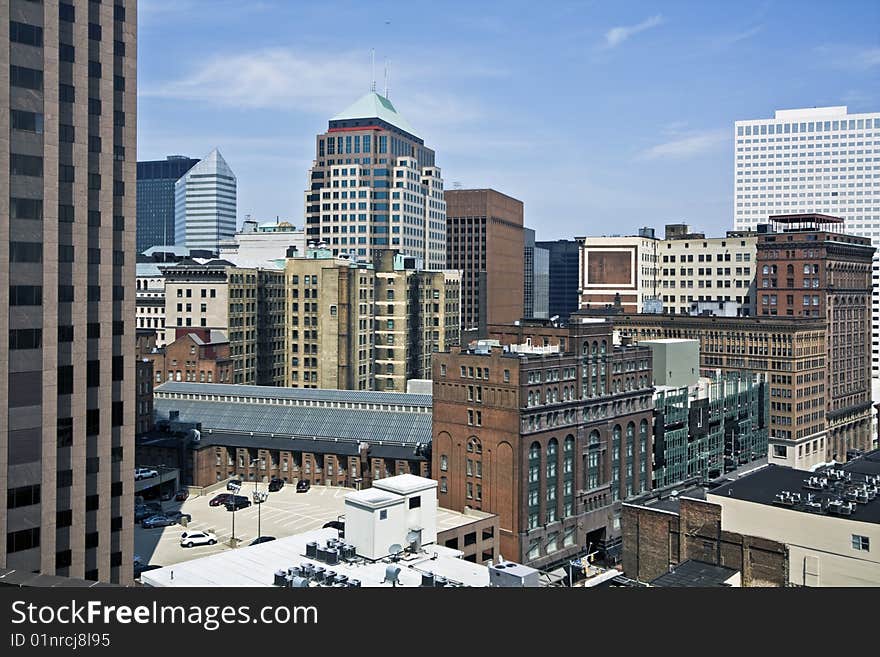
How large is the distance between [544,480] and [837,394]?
311 feet

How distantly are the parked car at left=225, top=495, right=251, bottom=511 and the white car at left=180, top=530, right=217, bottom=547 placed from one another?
39.5ft

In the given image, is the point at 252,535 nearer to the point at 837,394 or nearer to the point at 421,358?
the point at 421,358

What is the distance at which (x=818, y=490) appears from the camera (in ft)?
Result: 213

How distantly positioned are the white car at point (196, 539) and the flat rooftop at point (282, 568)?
23.2 meters

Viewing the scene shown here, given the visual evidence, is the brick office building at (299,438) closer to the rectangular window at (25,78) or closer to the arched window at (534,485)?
the arched window at (534,485)

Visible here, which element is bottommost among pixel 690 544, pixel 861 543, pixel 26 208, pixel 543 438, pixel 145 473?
pixel 145 473

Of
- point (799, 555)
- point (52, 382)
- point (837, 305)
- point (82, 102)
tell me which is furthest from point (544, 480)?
point (837, 305)

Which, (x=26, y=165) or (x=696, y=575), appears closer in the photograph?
(x=26, y=165)

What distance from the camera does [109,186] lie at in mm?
63406

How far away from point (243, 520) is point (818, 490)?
60.5 metres

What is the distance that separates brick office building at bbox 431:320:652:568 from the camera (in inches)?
3413

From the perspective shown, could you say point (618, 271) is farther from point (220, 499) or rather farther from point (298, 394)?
point (220, 499)

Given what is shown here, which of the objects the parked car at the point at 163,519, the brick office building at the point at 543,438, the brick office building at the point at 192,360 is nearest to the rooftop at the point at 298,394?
the brick office building at the point at 192,360

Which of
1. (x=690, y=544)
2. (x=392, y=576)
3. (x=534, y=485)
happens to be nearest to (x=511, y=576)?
(x=392, y=576)
